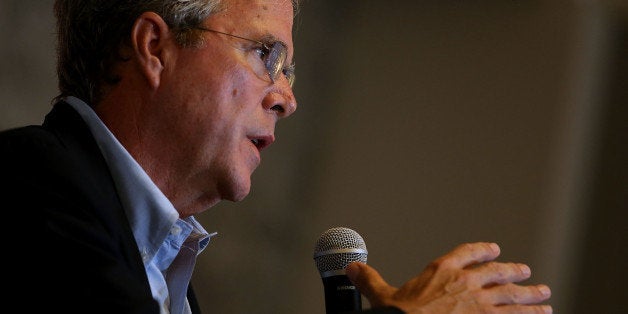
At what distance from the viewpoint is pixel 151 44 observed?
1.96 m

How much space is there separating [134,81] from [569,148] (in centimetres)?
273

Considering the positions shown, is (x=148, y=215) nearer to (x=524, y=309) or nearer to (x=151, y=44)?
(x=151, y=44)

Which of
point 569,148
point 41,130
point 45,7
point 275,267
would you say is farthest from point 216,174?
point 569,148

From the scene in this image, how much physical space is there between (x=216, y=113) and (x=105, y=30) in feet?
1.21

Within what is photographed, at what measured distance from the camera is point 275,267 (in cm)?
414

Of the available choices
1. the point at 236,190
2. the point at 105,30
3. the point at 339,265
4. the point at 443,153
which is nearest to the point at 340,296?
the point at 339,265

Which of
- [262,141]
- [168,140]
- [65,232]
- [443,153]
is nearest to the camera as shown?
[65,232]

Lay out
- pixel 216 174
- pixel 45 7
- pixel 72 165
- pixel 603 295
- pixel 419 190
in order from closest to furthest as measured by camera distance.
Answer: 1. pixel 72 165
2. pixel 216 174
3. pixel 45 7
4. pixel 603 295
5. pixel 419 190

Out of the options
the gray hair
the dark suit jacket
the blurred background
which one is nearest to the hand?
the dark suit jacket

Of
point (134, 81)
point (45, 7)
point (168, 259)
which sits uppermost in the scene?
point (45, 7)

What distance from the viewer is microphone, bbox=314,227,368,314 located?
64.1 inches

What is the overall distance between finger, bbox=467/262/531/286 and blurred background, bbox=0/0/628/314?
8.18 feet

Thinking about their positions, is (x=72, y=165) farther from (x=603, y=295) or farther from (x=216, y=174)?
(x=603, y=295)

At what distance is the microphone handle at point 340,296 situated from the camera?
5.29 ft
